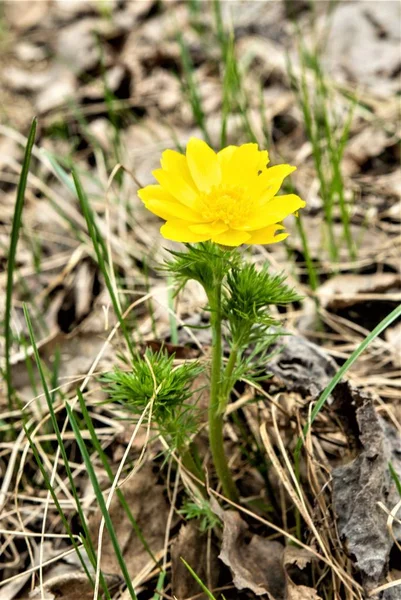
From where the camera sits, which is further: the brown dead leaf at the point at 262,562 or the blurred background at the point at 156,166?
the blurred background at the point at 156,166

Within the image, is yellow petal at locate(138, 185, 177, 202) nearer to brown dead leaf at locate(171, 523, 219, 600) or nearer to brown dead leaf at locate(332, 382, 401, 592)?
brown dead leaf at locate(332, 382, 401, 592)

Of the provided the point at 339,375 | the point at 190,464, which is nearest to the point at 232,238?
the point at 339,375

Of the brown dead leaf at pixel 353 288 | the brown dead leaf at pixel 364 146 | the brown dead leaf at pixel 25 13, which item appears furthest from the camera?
the brown dead leaf at pixel 25 13

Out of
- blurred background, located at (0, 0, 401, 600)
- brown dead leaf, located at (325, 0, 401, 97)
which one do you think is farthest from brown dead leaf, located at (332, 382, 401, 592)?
brown dead leaf, located at (325, 0, 401, 97)

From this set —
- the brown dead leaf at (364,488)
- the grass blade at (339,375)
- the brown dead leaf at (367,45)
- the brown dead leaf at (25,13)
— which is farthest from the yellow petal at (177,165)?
the brown dead leaf at (25,13)

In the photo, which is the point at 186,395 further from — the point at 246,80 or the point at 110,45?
the point at 110,45

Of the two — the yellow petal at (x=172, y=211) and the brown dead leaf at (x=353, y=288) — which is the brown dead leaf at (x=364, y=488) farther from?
the brown dead leaf at (x=353, y=288)
